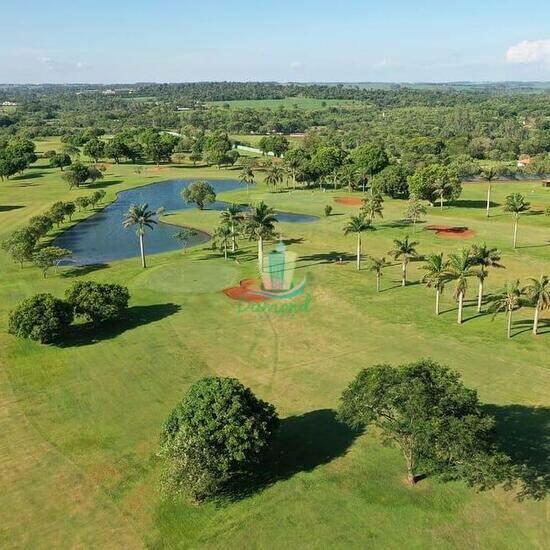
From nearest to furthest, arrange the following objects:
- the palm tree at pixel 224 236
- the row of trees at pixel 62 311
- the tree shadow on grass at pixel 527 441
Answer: the tree shadow on grass at pixel 527 441 < the row of trees at pixel 62 311 < the palm tree at pixel 224 236

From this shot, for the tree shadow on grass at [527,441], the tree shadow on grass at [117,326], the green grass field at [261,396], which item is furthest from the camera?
the tree shadow on grass at [117,326]

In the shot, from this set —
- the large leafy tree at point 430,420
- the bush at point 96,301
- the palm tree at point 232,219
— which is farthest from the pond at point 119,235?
the large leafy tree at point 430,420

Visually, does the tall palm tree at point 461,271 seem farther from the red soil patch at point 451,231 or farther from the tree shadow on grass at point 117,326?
the red soil patch at point 451,231

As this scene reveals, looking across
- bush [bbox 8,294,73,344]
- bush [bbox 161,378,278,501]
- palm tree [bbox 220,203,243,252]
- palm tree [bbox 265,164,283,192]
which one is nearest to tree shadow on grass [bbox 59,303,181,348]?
bush [bbox 8,294,73,344]

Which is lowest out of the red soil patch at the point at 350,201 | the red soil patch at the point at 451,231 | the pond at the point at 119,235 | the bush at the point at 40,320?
the pond at the point at 119,235

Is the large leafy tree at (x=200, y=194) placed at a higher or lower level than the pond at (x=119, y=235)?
higher

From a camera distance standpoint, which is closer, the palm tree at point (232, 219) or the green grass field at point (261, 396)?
the green grass field at point (261, 396)

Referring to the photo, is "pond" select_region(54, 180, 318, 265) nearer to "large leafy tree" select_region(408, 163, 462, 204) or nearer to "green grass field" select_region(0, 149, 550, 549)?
"green grass field" select_region(0, 149, 550, 549)

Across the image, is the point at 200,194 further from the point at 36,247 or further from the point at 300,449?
the point at 300,449
